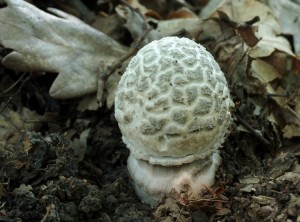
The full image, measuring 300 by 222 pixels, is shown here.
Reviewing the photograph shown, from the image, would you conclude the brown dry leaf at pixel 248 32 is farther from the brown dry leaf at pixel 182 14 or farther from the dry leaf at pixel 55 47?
the dry leaf at pixel 55 47

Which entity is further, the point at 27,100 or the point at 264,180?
the point at 27,100

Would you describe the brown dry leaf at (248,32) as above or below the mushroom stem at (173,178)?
above

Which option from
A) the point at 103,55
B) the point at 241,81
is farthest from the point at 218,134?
the point at 103,55

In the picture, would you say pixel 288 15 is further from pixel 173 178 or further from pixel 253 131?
pixel 173 178

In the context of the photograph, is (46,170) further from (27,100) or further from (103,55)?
(103,55)

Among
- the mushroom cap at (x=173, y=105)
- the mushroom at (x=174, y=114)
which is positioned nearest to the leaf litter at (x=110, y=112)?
the mushroom at (x=174, y=114)

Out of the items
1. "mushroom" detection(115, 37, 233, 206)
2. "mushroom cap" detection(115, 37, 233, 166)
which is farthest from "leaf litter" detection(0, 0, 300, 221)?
"mushroom cap" detection(115, 37, 233, 166)
